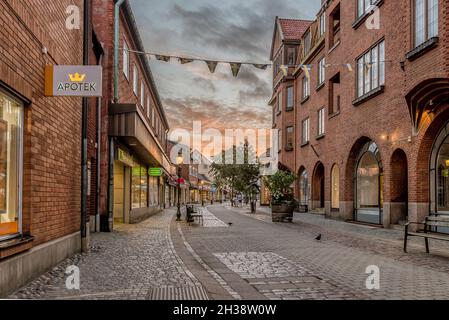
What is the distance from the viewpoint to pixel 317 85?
28219 millimetres

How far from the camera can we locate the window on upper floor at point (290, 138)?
35156mm

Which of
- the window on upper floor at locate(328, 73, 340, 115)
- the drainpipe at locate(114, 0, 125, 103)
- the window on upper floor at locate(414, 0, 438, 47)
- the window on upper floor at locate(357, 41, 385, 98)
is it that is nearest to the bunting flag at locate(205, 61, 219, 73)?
the drainpipe at locate(114, 0, 125, 103)

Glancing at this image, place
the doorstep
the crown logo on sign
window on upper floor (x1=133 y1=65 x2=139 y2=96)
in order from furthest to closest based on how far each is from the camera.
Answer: window on upper floor (x1=133 y1=65 x2=139 y2=96) < the crown logo on sign < the doorstep

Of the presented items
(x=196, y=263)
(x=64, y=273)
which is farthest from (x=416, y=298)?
(x=64, y=273)

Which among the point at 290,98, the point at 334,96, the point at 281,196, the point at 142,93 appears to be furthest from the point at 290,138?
the point at 281,196

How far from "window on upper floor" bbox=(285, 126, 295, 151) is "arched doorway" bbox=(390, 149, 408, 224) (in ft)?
58.4

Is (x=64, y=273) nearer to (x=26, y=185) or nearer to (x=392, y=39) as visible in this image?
(x=26, y=185)

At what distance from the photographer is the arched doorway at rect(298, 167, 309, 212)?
3139 centimetres

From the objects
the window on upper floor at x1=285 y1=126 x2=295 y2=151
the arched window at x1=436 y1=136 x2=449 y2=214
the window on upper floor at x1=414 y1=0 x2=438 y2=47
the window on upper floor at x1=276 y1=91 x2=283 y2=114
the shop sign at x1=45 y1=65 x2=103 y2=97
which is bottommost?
the arched window at x1=436 y1=136 x2=449 y2=214

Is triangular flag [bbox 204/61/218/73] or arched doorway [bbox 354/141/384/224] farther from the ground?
triangular flag [bbox 204/61/218/73]

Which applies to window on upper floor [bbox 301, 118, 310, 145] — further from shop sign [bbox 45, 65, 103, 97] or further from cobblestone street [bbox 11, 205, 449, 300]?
shop sign [bbox 45, 65, 103, 97]

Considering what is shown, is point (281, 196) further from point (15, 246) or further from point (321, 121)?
point (15, 246)

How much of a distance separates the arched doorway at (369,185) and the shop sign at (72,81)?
44.8ft

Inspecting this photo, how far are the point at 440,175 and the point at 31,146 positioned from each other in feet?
40.9
